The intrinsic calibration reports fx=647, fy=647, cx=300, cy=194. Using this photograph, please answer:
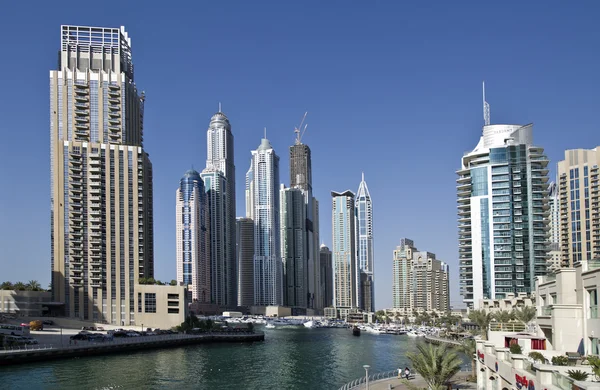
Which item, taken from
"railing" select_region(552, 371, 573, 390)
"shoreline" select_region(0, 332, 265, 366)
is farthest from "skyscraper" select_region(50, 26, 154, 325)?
"railing" select_region(552, 371, 573, 390)

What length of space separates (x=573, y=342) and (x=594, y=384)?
18.4 meters

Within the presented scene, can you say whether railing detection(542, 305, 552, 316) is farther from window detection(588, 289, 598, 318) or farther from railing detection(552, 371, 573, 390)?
railing detection(552, 371, 573, 390)

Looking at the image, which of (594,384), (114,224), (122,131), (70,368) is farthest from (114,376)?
(122,131)

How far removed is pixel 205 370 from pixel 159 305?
3097 inches

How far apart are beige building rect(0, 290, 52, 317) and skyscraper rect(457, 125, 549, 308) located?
11264 centimetres

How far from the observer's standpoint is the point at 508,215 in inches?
5999

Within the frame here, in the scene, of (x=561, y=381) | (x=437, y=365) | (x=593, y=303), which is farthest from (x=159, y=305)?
(x=561, y=381)

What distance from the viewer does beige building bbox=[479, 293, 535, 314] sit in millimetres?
125625

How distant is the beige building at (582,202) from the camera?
188 meters

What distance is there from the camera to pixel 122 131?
194000 millimetres

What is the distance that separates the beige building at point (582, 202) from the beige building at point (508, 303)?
2056 inches

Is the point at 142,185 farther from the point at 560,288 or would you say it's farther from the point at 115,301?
the point at 560,288

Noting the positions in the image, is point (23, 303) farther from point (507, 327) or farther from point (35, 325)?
point (507, 327)

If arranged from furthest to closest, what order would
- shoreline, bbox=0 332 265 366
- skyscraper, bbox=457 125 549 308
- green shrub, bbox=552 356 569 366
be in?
1. skyscraper, bbox=457 125 549 308
2. shoreline, bbox=0 332 265 366
3. green shrub, bbox=552 356 569 366
